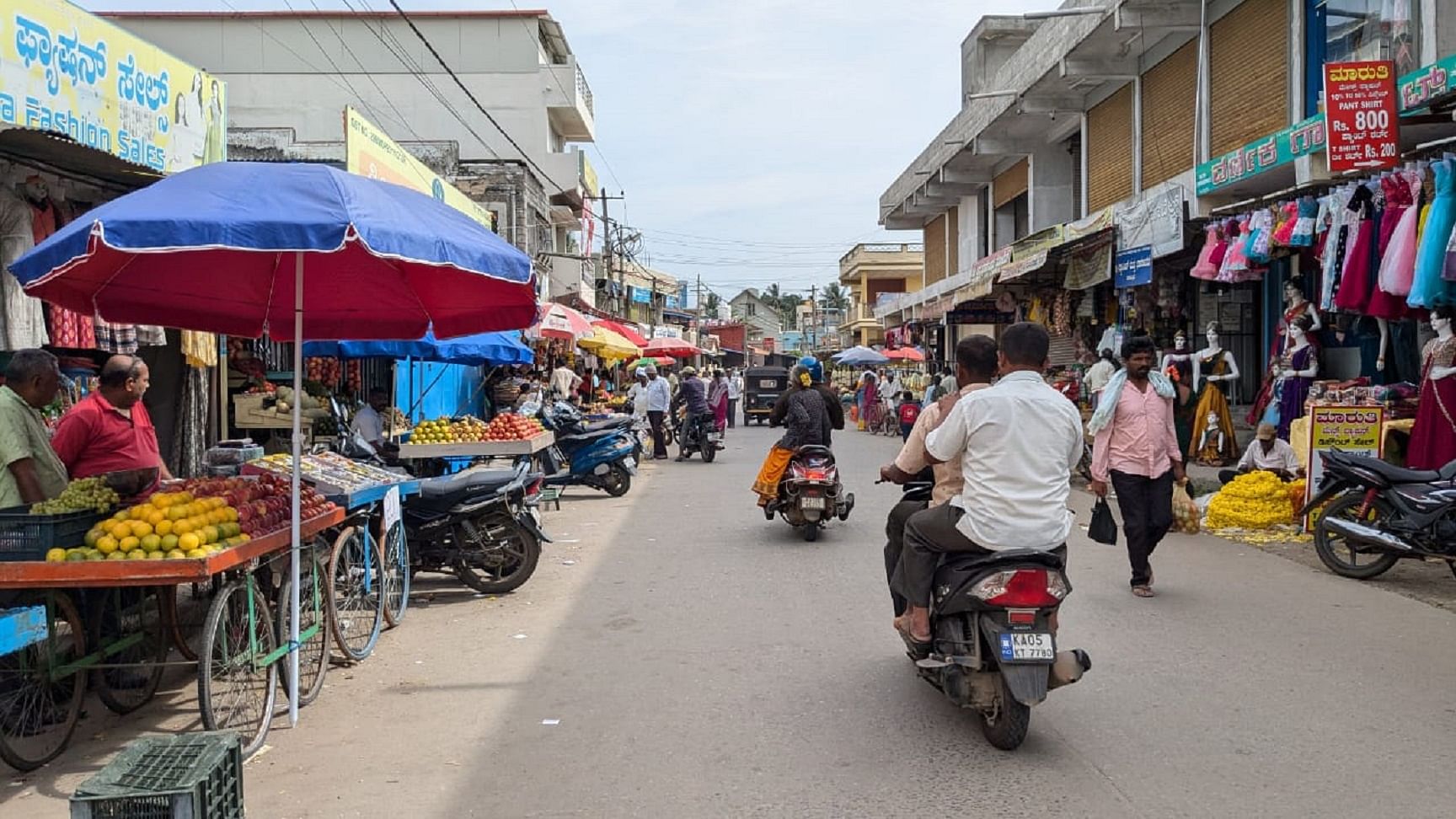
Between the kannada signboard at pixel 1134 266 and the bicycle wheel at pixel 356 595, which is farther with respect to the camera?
the kannada signboard at pixel 1134 266

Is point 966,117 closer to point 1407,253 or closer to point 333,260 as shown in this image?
point 1407,253

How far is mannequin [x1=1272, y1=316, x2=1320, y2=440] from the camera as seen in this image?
1222cm

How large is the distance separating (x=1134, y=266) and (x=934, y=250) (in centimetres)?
2165

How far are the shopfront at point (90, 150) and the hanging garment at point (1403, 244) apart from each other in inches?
402

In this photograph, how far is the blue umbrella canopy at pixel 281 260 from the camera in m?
4.71

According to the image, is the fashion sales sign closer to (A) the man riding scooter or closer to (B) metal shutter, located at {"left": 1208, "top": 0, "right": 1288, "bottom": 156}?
(B) metal shutter, located at {"left": 1208, "top": 0, "right": 1288, "bottom": 156}

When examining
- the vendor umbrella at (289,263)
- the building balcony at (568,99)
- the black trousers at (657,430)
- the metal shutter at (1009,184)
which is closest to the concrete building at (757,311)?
the building balcony at (568,99)

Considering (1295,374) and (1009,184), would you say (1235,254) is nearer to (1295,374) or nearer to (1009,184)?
(1295,374)

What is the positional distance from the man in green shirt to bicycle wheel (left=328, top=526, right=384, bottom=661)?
5.00 feet


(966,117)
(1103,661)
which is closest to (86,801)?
(1103,661)

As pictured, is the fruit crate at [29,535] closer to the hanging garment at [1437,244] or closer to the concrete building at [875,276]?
the hanging garment at [1437,244]

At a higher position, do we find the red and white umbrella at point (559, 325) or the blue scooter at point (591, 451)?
the red and white umbrella at point (559, 325)

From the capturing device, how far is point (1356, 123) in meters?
9.81

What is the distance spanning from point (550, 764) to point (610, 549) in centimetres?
626
